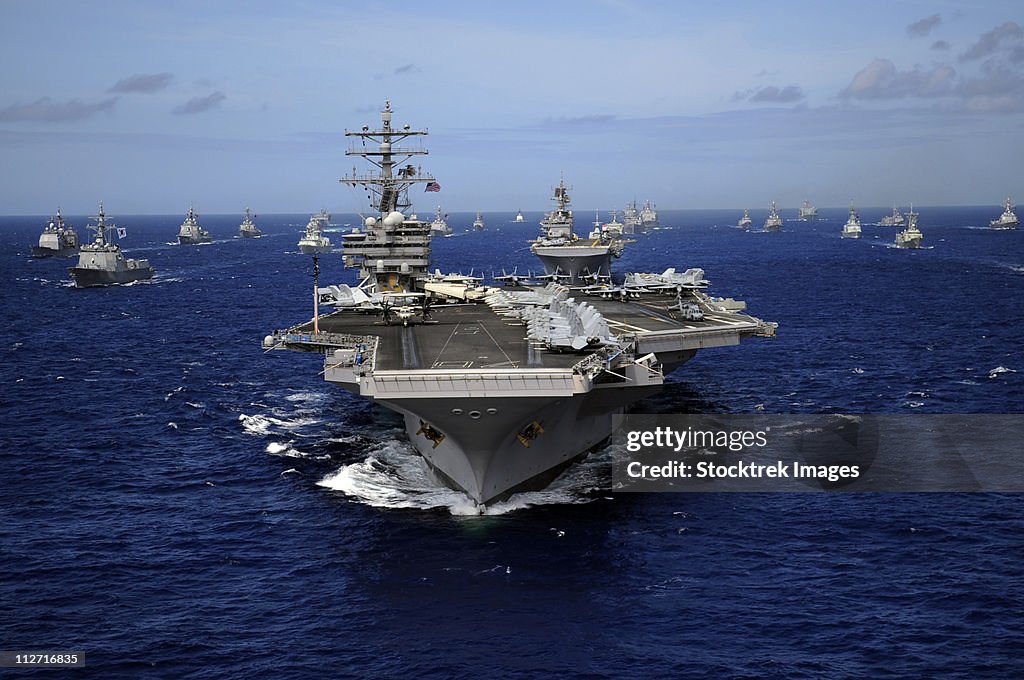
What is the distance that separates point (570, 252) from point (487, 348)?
1374 inches

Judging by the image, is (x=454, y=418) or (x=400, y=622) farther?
(x=454, y=418)

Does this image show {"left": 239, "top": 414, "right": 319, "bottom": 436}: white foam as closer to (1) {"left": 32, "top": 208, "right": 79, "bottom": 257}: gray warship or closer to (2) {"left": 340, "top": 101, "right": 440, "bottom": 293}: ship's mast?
(2) {"left": 340, "top": 101, "right": 440, "bottom": 293}: ship's mast

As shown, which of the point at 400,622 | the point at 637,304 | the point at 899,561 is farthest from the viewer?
the point at 637,304

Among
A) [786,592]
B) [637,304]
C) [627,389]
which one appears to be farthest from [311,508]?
[637,304]

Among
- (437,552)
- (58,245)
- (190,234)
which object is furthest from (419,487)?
(190,234)

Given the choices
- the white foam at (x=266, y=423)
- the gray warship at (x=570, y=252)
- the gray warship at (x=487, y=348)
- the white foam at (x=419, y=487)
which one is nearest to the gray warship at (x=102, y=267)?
the gray warship at (x=570, y=252)

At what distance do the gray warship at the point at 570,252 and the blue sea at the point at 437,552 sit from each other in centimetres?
1941

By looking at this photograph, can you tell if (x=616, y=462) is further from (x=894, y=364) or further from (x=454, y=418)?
(x=894, y=364)

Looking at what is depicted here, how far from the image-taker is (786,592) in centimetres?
2597

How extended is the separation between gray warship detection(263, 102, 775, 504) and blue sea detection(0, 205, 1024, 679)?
5.17 feet

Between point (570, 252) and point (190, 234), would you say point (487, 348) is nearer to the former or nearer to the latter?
point (570, 252)

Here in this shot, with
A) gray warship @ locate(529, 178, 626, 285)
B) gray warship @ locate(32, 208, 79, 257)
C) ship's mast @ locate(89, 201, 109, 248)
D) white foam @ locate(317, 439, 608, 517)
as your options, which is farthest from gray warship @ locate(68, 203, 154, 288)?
white foam @ locate(317, 439, 608, 517)

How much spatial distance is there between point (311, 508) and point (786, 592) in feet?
49.5

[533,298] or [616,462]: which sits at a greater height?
[533,298]
